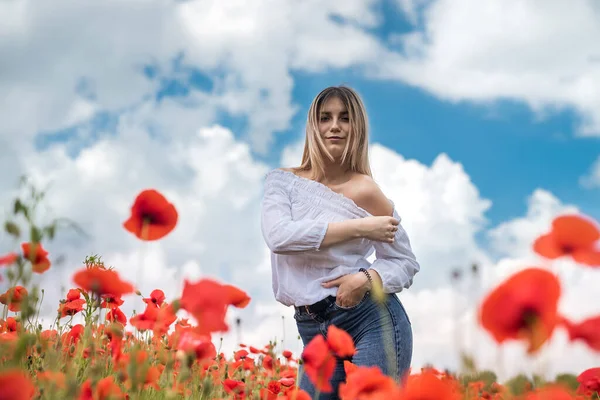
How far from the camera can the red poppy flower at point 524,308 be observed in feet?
3.60

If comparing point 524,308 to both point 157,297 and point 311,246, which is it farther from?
point 157,297

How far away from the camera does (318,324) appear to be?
2.89m

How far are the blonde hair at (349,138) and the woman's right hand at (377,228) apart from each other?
1.35 feet

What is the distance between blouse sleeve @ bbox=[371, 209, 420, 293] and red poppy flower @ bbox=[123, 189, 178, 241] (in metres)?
1.32

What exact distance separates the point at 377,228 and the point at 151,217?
49.3 inches

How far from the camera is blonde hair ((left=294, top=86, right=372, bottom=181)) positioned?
121 inches

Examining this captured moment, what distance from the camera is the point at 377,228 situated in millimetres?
2771

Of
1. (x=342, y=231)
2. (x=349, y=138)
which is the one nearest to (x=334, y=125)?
(x=349, y=138)

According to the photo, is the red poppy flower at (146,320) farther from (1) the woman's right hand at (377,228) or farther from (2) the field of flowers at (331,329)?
(1) the woman's right hand at (377,228)

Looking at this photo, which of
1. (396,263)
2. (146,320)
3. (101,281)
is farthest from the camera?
(396,263)

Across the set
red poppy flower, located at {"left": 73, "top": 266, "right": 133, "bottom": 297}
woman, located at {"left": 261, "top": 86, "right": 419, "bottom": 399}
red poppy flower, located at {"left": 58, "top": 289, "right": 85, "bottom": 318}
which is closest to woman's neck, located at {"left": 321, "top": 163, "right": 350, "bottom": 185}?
woman, located at {"left": 261, "top": 86, "right": 419, "bottom": 399}

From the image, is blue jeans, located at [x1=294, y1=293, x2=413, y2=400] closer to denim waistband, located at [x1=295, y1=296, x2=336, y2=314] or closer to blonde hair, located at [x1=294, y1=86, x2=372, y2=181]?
denim waistband, located at [x1=295, y1=296, x2=336, y2=314]

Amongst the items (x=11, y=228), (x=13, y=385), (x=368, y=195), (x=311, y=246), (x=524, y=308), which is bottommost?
(x=13, y=385)

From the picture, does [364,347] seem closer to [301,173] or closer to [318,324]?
[318,324]
